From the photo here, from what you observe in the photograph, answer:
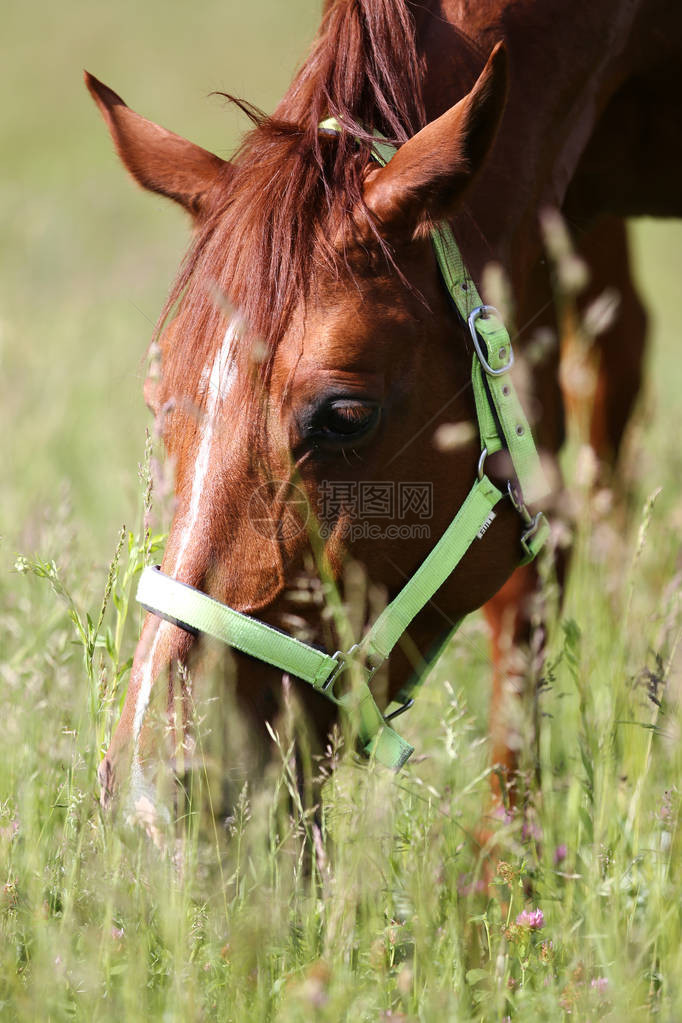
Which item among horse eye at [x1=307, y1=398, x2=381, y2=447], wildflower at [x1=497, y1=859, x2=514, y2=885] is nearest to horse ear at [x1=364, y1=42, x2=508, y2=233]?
horse eye at [x1=307, y1=398, x2=381, y2=447]

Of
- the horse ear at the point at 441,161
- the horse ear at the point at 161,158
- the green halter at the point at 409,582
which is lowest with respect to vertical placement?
the green halter at the point at 409,582

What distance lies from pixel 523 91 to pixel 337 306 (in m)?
0.73

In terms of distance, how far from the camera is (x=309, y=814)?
147 cm

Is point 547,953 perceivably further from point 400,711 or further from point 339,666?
point 339,666

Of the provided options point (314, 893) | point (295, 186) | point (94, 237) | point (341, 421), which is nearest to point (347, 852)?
point (314, 893)

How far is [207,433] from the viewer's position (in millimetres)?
1487

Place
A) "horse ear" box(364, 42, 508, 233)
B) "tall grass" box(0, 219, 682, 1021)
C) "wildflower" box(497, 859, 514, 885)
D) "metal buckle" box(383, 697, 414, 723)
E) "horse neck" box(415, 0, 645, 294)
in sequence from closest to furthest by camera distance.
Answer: "tall grass" box(0, 219, 682, 1021) < "horse ear" box(364, 42, 508, 233) < "wildflower" box(497, 859, 514, 885) < "metal buckle" box(383, 697, 414, 723) < "horse neck" box(415, 0, 645, 294)

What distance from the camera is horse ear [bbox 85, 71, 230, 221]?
1.81m

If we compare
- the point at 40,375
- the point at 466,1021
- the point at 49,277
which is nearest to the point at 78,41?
the point at 49,277

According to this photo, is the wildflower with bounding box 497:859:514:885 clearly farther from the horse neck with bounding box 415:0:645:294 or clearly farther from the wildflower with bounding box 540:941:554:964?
the horse neck with bounding box 415:0:645:294

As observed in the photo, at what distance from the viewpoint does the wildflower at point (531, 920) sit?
1520 mm

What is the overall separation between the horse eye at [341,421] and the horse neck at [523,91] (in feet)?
1.31

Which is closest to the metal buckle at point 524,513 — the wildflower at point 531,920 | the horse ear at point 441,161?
the horse ear at point 441,161

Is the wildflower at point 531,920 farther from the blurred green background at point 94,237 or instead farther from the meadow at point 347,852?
the blurred green background at point 94,237
